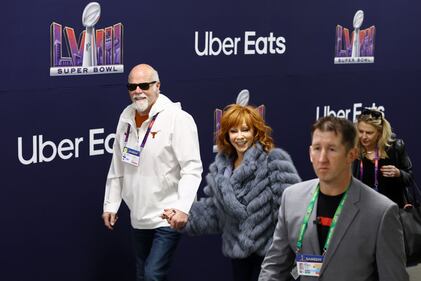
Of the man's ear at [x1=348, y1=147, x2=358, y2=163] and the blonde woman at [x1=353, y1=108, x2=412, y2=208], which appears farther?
the blonde woman at [x1=353, y1=108, x2=412, y2=208]

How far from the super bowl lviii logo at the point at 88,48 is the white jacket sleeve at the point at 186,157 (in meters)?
0.76

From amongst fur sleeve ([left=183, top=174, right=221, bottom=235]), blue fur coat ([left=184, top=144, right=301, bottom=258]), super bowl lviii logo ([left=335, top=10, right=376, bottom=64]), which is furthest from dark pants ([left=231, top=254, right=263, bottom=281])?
super bowl lviii logo ([left=335, top=10, right=376, bottom=64])

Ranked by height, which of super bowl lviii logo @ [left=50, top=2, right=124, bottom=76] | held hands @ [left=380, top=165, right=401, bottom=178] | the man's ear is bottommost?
held hands @ [left=380, top=165, right=401, bottom=178]

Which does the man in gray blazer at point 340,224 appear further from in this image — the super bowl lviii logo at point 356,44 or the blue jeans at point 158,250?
the super bowl lviii logo at point 356,44

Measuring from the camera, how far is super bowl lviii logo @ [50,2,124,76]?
567 centimetres

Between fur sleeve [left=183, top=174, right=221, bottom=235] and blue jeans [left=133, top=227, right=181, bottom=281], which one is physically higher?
fur sleeve [left=183, top=174, right=221, bottom=235]

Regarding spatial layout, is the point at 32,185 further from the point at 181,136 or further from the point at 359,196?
the point at 359,196

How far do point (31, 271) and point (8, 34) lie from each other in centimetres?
160

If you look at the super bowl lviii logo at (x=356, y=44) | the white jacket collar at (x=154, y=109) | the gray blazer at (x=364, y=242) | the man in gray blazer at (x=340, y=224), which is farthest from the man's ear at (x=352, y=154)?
the super bowl lviii logo at (x=356, y=44)

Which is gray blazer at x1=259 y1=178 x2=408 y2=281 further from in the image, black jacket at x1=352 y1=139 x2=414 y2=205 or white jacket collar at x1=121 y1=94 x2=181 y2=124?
black jacket at x1=352 y1=139 x2=414 y2=205

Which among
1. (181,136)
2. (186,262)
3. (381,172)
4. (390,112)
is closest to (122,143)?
(181,136)

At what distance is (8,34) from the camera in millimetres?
5418

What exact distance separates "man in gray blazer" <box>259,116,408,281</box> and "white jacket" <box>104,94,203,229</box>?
174 cm

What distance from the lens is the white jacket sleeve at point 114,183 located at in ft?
18.9
